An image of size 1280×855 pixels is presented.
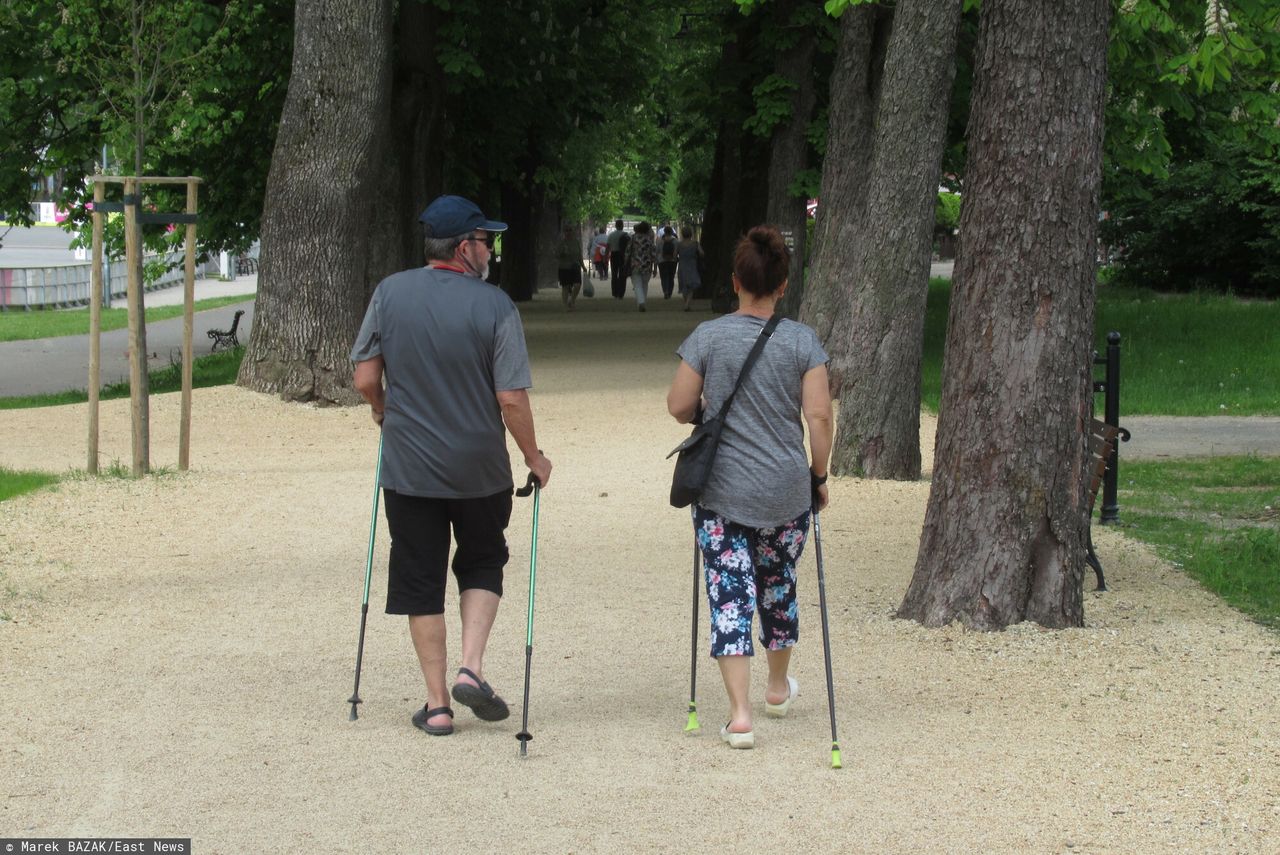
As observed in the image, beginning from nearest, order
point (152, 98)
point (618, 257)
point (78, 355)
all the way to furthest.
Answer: point (152, 98) → point (78, 355) → point (618, 257)

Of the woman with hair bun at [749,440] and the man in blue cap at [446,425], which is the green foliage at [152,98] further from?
the woman with hair bun at [749,440]

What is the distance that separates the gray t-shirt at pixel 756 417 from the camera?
5758 millimetres

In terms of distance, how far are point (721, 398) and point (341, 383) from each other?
12.3 metres

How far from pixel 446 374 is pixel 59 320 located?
34.7 meters

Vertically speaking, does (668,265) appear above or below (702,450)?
below

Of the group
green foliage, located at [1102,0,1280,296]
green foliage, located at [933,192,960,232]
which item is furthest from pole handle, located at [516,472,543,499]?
green foliage, located at [933,192,960,232]

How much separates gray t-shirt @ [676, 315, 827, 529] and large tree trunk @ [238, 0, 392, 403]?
12.2 meters

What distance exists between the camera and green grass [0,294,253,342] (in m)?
34.2

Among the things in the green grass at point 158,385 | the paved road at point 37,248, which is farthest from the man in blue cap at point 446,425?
the paved road at point 37,248

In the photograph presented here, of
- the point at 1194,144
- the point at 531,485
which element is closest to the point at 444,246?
the point at 531,485

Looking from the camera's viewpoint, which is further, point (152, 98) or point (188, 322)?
point (152, 98)

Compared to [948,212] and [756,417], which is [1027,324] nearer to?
[756,417]

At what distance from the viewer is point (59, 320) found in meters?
38.2

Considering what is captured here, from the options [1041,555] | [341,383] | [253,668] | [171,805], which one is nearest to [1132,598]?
[1041,555]
